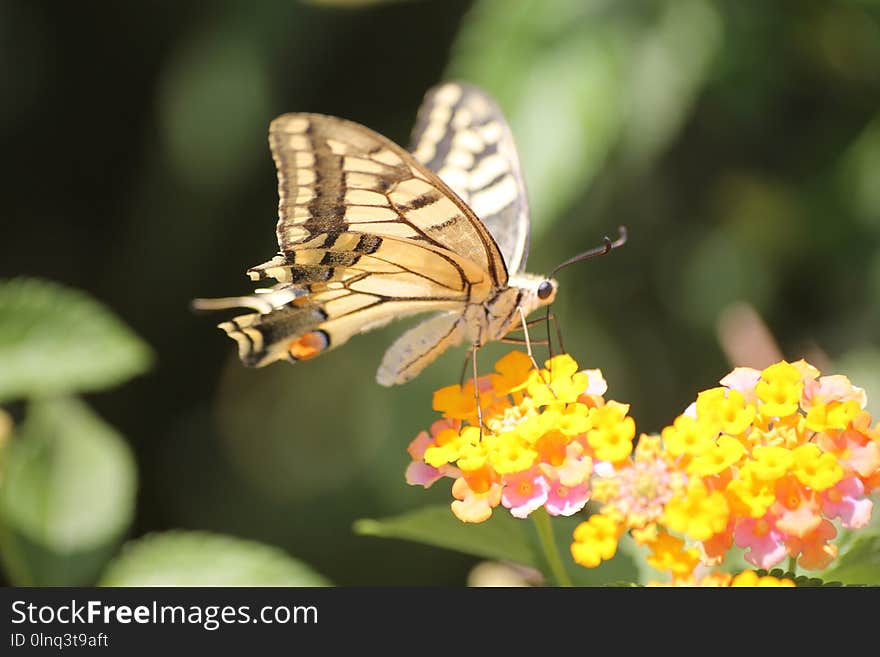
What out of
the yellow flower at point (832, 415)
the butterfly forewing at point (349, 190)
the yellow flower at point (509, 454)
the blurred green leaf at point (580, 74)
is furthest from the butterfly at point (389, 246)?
the yellow flower at point (832, 415)

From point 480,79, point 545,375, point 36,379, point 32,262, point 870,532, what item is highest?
point 32,262

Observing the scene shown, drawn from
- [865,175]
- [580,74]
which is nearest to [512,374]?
[580,74]

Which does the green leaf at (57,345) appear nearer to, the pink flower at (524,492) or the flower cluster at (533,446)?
the flower cluster at (533,446)

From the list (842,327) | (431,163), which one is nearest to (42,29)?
(431,163)

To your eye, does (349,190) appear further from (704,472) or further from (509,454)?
(704,472)

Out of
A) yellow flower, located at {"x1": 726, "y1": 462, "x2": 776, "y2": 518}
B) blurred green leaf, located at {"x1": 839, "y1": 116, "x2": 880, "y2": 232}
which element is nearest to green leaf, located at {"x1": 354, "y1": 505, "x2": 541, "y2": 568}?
yellow flower, located at {"x1": 726, "y1": 462, "x2": 776, "y2": 518}

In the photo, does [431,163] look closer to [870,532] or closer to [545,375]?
[545,375]

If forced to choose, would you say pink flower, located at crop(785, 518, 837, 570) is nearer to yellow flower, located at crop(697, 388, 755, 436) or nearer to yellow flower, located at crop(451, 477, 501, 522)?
yellow flower, located at crop(697, 388, 755, 436)
